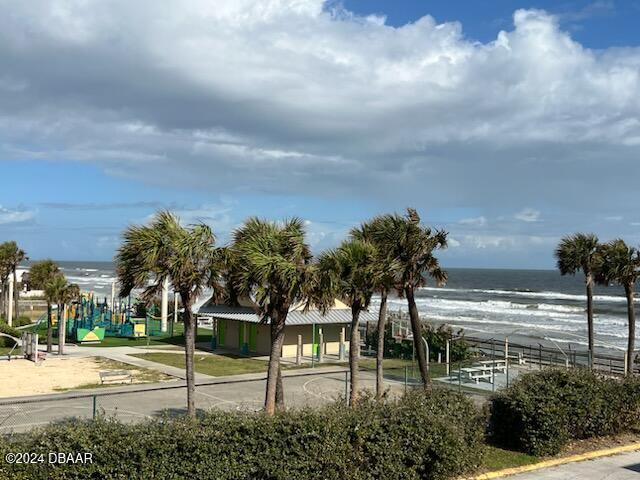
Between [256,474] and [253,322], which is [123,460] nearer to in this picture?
[256,474]

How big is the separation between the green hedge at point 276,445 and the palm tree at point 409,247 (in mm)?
7834

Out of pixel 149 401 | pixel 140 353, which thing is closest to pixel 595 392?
pixel 149 401

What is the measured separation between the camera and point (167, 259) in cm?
1479

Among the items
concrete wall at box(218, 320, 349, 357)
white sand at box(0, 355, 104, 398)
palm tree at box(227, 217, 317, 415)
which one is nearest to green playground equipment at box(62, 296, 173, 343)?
concrete wall at box(218, 320, 349, 357)

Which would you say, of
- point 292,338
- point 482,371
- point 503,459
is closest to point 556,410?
point 503,459

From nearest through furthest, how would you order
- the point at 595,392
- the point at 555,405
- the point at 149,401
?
1. the point at 555,405
2. the point at 595,392
3. the point at 149,401

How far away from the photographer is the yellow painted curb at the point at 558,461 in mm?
12336

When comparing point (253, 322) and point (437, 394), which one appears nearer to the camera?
point (437, 394)

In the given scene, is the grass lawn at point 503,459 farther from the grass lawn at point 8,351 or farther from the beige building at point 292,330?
the grass lawn at point 8,351

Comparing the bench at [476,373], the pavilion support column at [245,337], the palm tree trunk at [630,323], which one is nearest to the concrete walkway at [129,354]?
the pavilion support column at [245,337]

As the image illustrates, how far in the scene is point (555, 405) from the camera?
13758 mm

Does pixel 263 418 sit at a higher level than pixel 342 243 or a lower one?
lower

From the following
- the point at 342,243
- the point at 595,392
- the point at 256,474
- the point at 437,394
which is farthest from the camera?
the point at 342,243

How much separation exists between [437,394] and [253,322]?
75.6ft
